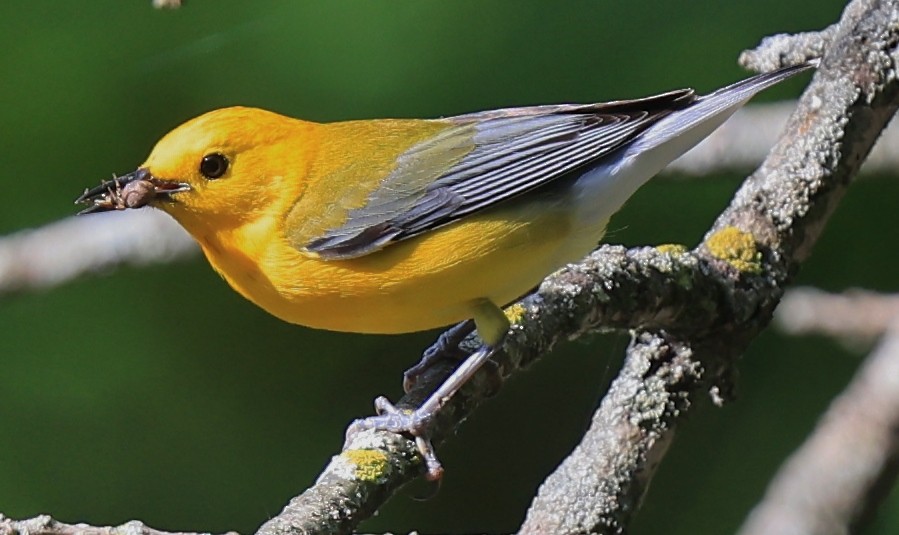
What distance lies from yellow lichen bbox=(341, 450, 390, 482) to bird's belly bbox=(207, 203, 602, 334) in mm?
513

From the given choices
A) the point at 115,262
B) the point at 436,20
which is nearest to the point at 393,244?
the point at 115,262

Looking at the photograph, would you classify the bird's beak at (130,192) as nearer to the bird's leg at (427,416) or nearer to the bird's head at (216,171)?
the bird's head at (216,171)

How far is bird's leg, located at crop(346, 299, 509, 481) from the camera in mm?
2510

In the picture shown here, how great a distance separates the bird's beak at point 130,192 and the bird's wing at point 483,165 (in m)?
0.34

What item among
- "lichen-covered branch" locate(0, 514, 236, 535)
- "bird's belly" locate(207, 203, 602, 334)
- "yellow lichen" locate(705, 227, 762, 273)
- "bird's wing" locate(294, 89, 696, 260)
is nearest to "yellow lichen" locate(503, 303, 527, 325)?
"bird's belly" locate(207, 203, 602, 334)

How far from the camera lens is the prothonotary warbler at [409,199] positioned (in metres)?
2.81

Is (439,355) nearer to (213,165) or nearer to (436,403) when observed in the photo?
(436,403)

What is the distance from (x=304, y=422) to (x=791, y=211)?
2.28 meters

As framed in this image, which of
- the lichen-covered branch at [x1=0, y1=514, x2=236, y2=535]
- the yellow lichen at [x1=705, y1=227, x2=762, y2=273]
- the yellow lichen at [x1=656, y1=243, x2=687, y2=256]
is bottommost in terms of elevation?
the lichen-covered branch at [x1=0, y1=514, x2=236, y2=535]

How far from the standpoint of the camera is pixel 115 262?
3.87 metres

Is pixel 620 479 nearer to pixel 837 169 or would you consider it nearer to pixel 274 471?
pixel 837 169

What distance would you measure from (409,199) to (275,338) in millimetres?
1902

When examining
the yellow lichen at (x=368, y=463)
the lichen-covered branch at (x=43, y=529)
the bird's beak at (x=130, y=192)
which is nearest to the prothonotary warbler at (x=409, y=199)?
the bird's beak at (x=130, y=192)

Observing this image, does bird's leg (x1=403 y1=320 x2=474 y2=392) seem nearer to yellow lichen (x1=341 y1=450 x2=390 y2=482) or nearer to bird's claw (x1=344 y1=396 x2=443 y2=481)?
bird's claw (x1=344 y1=396 x2=443 y2=481)
